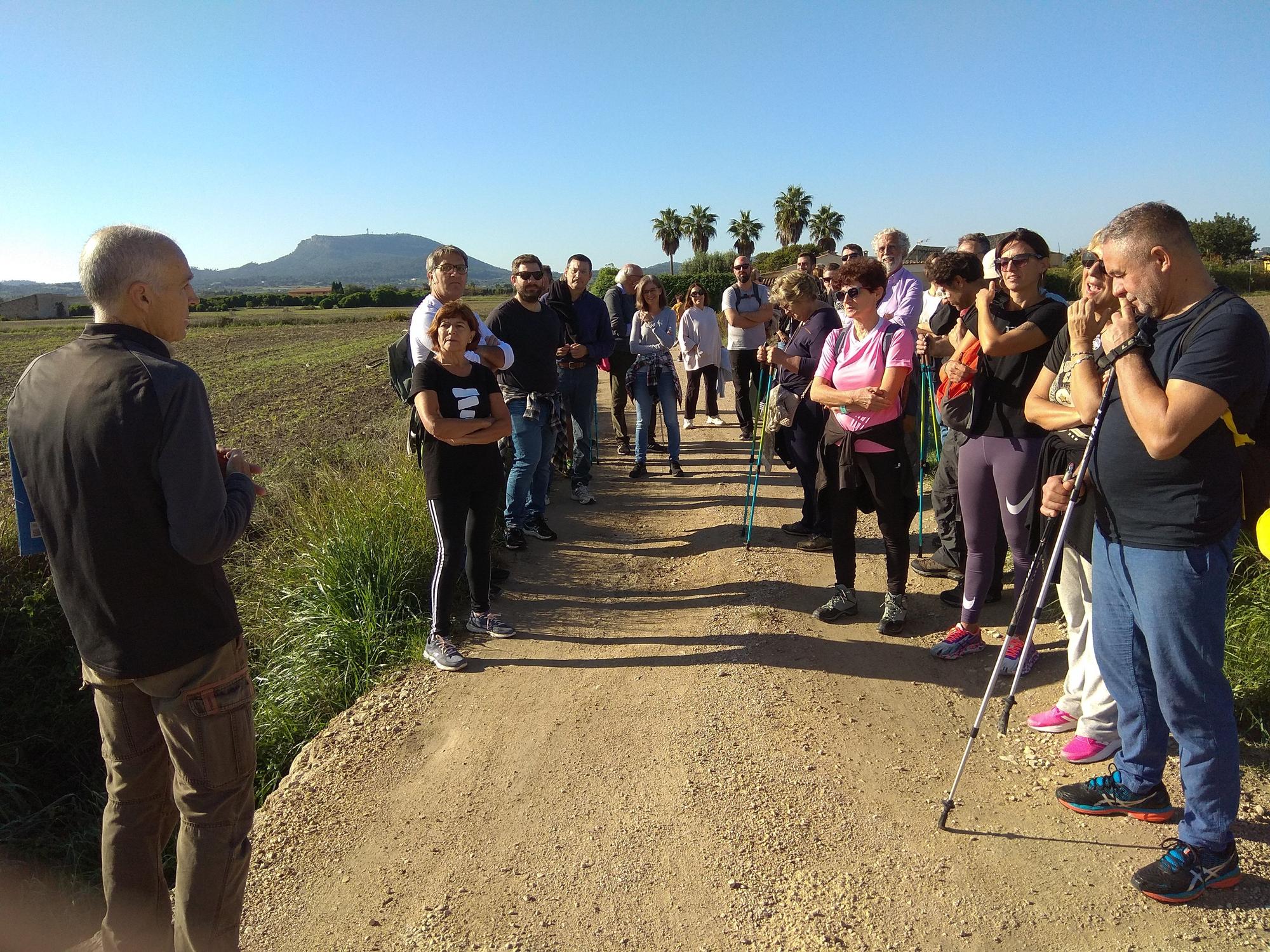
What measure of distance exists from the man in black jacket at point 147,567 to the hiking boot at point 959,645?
338 centimetres

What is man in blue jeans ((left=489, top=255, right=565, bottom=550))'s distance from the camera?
6023 mm

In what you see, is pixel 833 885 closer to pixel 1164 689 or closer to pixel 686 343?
pixel 1164 689

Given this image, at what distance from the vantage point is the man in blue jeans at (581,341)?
23.7 feet

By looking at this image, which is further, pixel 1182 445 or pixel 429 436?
pixel 429 436

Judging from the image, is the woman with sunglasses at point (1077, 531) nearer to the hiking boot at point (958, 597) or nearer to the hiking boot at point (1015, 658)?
the hiking boot at point (1015, 658)

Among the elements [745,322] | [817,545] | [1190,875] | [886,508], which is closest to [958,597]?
[886,508]

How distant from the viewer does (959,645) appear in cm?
436

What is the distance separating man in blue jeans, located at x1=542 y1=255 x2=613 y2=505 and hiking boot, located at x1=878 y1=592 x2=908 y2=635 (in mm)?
3313

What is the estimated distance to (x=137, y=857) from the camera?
2516mm

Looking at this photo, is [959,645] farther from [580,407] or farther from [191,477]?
[580,407]

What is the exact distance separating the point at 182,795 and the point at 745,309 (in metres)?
7.14

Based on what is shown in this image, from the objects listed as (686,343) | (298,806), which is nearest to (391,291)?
(686,343)

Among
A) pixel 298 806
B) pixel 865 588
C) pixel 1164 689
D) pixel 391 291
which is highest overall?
pixel 391 291

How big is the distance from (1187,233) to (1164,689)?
144cm
